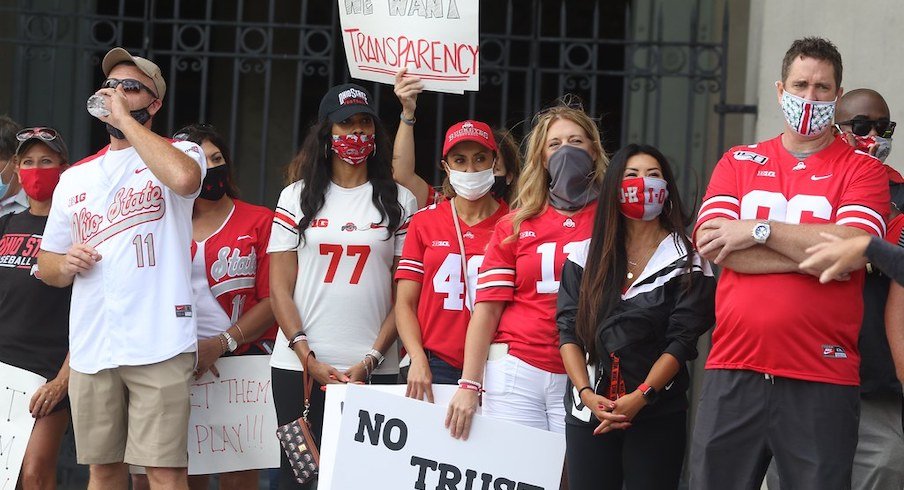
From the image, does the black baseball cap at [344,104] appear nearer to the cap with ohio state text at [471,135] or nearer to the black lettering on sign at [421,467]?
the cap with ohio state text at [471,135]

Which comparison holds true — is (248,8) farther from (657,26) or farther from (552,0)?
(657,26)

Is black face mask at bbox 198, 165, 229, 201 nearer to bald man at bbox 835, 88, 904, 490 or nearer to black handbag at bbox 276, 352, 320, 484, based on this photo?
black handbag at bbox 276, 352, 320, 484

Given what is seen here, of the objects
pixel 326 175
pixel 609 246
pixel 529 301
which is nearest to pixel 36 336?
pixel 326 175

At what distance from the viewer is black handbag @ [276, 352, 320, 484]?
5.94m

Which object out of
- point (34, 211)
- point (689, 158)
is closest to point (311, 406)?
point (34, 211)

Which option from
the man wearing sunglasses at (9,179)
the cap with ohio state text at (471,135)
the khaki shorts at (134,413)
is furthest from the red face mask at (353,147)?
the man wearing sunglasses at (9,179)

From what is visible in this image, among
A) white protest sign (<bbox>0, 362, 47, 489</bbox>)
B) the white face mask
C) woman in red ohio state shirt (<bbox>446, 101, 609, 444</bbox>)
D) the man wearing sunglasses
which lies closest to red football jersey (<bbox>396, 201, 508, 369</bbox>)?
the white face mask

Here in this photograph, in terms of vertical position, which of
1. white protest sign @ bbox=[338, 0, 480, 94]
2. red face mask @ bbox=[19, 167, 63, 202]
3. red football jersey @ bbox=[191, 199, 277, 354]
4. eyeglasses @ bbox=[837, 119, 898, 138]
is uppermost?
white protest sign @ bbox=[338, 0, 480, 94]

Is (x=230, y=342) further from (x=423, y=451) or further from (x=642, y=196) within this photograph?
(x=642, y=196)

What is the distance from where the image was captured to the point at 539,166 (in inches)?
229

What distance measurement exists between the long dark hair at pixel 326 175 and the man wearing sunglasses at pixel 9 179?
1872 millimetres

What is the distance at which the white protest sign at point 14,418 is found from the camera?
6426 mm

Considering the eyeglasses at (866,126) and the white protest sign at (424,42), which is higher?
the white protest sign at (424,42)

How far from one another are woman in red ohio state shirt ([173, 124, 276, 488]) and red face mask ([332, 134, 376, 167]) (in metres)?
0.69
